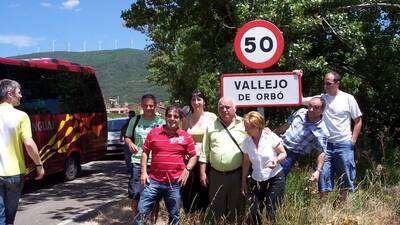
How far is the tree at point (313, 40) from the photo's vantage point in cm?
1013

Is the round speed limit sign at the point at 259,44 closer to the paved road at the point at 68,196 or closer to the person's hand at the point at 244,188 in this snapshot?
the person's hand at the point at 244,188

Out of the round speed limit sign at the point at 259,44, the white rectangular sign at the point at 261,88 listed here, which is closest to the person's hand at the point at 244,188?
the white rectangular sign at the point at 261,88

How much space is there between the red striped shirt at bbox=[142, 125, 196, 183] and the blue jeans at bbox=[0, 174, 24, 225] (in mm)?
1430

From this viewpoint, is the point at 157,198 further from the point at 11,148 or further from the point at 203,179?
the point at 11,148

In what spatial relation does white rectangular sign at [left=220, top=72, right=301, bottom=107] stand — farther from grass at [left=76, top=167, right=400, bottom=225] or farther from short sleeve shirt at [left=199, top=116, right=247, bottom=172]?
grass at [left=76, top=167, right=400, bottom=225]

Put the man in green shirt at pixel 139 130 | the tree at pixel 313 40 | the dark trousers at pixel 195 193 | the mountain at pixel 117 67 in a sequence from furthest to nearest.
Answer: the mountain at pixel 117 67, the tree at pixel 313 40, the man in green shirt at pixel 139 130, the dark trousers at pixel 195 193

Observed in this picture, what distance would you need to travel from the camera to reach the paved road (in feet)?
29.7

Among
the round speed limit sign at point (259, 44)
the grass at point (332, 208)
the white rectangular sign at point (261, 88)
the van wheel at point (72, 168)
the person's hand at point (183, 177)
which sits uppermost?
the round speed limit sign at point (259, 44)

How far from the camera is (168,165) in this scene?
227 inches

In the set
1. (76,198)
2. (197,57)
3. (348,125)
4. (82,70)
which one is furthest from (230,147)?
(82,70)

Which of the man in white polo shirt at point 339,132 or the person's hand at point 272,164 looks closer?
the person's hand at point 272,164

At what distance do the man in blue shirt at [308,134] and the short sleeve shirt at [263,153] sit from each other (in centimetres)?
58

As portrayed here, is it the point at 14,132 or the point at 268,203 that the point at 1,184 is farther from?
the point at 268,203

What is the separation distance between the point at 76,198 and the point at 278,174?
Result: 6.23 m
